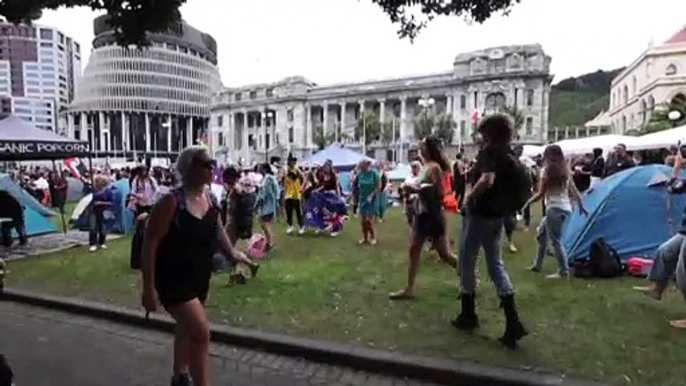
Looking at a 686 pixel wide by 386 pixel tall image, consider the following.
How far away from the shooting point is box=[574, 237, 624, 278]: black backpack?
24.2ft

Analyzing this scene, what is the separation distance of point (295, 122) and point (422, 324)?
369 feet

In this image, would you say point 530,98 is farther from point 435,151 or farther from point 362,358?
point 362,358

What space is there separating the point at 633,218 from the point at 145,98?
124m

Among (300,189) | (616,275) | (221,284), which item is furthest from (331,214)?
(616,275)

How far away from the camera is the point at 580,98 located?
563 feet

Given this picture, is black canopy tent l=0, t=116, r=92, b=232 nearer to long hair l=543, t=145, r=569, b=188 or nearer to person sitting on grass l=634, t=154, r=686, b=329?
long hair l=543, t=145, r=569, b=188

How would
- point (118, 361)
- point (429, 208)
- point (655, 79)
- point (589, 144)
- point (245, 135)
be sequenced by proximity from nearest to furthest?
point (118, 361), point (429, 208), point (589, 144), point (655, 79), point (245, 135)

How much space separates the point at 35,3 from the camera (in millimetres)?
6289

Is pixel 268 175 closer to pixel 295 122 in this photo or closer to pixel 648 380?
pixel 648 380

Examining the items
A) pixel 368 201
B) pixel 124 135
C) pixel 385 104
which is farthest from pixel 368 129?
pixel 368 201

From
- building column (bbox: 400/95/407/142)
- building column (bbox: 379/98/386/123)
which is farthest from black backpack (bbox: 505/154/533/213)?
building column (bbox: 379/98/386/123)

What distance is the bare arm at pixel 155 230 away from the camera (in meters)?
3.21

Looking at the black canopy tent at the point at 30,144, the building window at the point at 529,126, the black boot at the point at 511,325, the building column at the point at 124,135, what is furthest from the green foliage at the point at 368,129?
the black boot at the point at 511,325

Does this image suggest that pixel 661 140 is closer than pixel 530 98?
Yes
